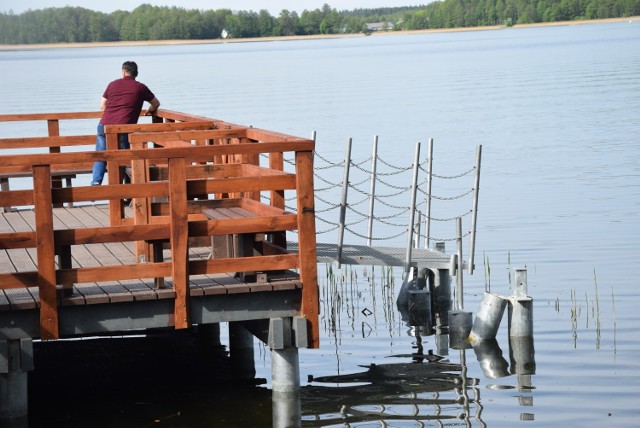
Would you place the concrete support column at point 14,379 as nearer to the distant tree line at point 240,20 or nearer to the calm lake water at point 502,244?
the calm lake water at point 502,244

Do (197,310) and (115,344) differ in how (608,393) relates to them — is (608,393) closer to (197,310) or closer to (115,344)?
(197,310)

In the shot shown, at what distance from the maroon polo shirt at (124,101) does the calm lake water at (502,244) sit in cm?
310

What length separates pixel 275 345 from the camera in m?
9.20

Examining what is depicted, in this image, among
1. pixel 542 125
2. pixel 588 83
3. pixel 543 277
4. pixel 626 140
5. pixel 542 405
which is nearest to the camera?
pixel 542 405

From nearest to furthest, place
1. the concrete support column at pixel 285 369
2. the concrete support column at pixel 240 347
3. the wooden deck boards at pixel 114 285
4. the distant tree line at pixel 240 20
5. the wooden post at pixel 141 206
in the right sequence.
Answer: the wooden deck boards at pixel 114 285 < the concrete support column at pixel 285 369 < the wooden post at pixel 141 206 < the concrete support column at pixel 240 347 < the distant tree line at pixel 240 20

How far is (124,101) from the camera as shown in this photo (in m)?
13.8

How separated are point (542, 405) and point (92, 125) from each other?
32.9 m

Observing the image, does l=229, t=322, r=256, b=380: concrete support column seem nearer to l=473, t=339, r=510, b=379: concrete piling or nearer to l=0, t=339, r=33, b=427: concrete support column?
l=473, t=339, r=510, b=379: concrete piling

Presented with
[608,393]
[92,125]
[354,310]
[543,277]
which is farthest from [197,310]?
[92,125]

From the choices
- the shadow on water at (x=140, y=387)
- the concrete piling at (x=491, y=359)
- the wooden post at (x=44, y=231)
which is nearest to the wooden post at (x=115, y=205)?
the shadow on water at (x=140, y=387)

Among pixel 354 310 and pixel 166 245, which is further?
pixel 354 310

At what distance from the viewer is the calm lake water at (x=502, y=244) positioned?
33.7 feet

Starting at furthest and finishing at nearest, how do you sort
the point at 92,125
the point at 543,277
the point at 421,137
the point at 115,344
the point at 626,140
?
the point at 92,125
the point at 421,137
the point at 626,140
the point at 543,277
the point at 115,344

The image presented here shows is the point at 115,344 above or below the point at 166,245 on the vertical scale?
below
